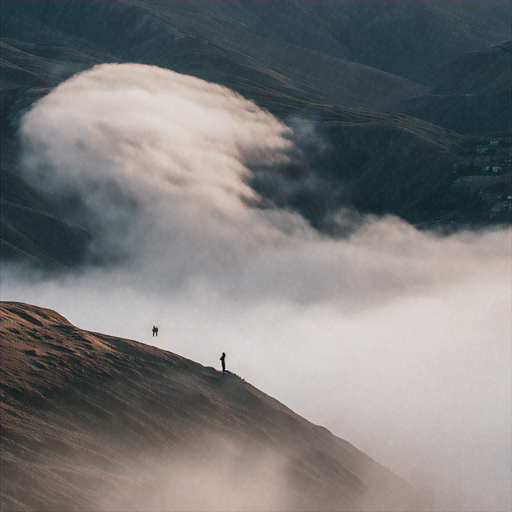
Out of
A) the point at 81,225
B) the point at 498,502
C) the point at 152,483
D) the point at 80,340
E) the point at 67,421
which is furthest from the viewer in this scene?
the point at 81,225

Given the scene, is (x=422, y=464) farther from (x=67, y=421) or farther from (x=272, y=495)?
(x=67, y=421)

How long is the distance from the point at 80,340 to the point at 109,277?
131 meters

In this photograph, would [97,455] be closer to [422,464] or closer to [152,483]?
[152,483]

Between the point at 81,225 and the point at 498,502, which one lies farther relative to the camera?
the point at 81,225

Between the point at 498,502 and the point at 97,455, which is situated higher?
the point at 498,502

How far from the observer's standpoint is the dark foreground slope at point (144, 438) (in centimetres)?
5112

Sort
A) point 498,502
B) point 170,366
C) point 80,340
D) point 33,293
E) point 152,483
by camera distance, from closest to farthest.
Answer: point 152,483, point 80,340, point 170,366, point 498,502, point 33,293

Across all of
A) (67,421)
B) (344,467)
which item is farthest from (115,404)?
(344,467)

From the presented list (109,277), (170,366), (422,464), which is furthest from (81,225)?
(170,366)

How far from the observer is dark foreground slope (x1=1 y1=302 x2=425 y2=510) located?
51125mm

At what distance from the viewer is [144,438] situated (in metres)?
61.4

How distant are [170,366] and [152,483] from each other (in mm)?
20305

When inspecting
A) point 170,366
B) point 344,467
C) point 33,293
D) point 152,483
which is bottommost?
point 152,483

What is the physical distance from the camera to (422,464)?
179 m
